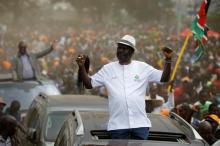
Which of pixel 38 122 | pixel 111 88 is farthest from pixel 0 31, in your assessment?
pixel 111 88

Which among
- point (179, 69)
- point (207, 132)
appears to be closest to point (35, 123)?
point (207, 132)

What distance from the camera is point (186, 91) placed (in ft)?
48.3

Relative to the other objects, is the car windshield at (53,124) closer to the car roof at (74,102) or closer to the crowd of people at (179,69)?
the car roof at (74,102)

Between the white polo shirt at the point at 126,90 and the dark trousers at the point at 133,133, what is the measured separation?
0.14ft

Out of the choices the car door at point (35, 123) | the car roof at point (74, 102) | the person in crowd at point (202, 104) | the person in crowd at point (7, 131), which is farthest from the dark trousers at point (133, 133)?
the person in crowd at point (202, 104)

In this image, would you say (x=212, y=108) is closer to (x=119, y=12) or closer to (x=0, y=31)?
(x=0, y=31)

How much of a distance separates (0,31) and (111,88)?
120ft

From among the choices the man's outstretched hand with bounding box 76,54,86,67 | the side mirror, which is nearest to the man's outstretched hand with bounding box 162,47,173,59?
the man's outstretched hand with bounding box 76,54,86,67

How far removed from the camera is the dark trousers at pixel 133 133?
19.4 feet

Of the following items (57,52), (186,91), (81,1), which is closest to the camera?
Result: (186,91)

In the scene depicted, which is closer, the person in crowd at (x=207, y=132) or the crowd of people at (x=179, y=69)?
the person in crowd at (x=207, y=132)

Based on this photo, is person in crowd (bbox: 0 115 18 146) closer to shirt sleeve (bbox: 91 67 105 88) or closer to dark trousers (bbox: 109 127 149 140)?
shirt sleeve (bbox: 91 67 105 88)

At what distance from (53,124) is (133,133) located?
3.02m

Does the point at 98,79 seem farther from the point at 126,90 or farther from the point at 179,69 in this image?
the point at 179,69
